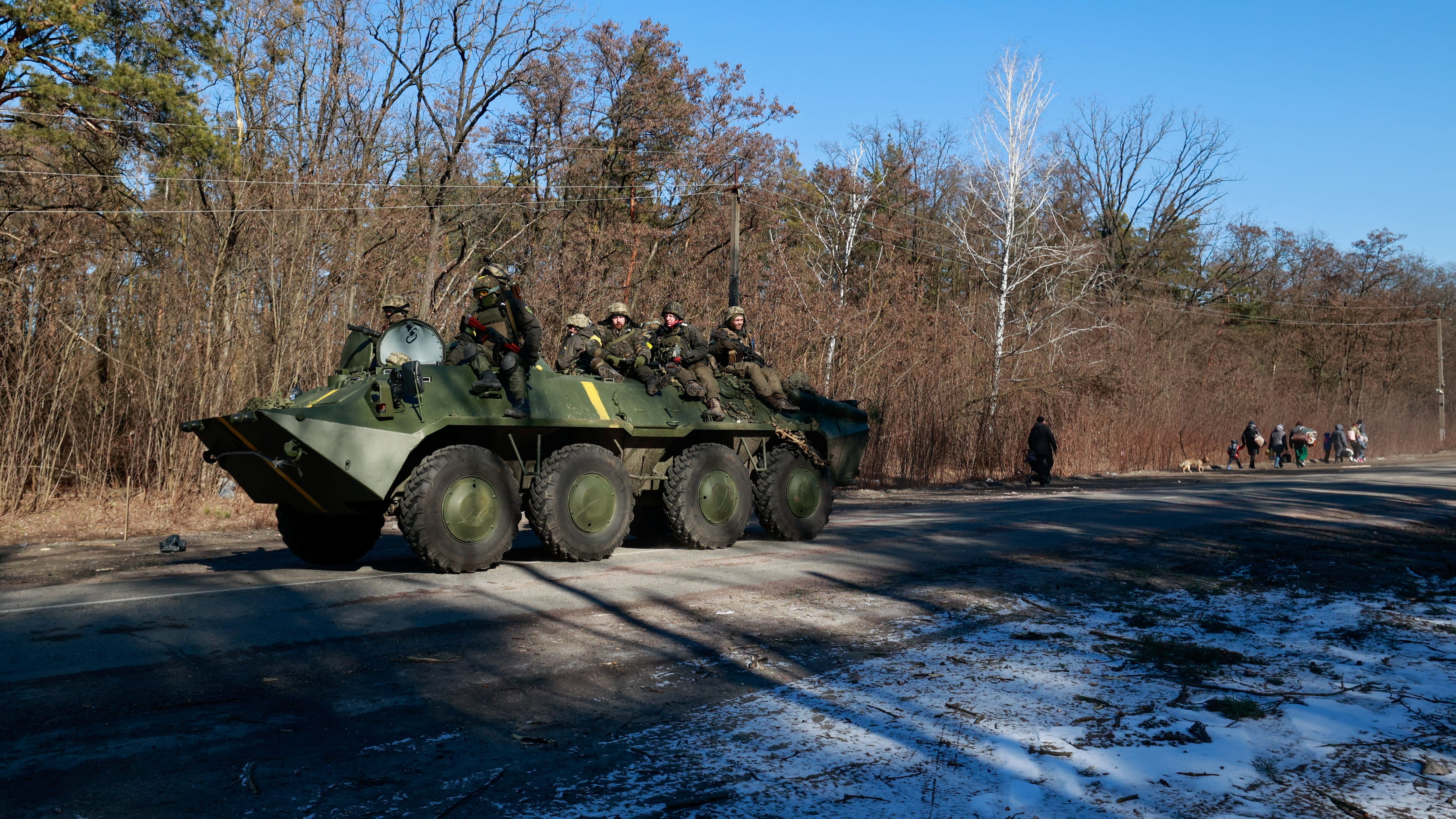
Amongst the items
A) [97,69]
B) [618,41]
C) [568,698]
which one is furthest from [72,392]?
[618,41]

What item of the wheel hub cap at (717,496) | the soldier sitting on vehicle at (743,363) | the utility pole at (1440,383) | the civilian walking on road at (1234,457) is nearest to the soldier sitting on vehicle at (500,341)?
the wheel hub cap at (717,496)

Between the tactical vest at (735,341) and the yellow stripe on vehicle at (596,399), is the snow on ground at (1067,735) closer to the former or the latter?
the yellow stripe on vehicle at (596,399)

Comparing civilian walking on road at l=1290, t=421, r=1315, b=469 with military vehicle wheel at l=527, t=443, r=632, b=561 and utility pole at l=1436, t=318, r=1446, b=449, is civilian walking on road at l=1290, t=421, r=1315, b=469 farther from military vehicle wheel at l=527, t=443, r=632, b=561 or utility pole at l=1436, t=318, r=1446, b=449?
military vehicle wheel at l=527, t=443, r=632, b=561

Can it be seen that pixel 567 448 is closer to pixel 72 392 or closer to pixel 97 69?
pixel 72 392

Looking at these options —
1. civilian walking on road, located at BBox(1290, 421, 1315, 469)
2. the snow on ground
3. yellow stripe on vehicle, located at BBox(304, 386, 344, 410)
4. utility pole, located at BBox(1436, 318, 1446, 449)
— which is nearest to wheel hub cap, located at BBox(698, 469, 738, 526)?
yellow stripe on vehicle, located at BBox(304, 386, 344, 410)

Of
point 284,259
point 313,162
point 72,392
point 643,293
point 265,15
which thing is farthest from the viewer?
point 643,293

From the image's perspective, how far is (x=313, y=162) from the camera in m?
17.8

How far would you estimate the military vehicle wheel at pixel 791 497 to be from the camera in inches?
451

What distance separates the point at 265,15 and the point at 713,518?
18463 millimetres

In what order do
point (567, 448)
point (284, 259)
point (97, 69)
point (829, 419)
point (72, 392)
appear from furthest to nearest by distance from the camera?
1. point (97, 69)
2. point (284, 259)
3. point (72, 392)
4. point (829, 419)
5. point (567, 448)

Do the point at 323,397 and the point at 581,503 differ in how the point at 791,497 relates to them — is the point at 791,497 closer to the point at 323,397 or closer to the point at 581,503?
the point at 581,503

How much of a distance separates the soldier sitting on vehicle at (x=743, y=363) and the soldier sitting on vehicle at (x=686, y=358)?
40 centimetres

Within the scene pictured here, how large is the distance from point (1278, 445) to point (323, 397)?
116ft

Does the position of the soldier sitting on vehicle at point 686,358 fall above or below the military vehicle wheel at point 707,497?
above
